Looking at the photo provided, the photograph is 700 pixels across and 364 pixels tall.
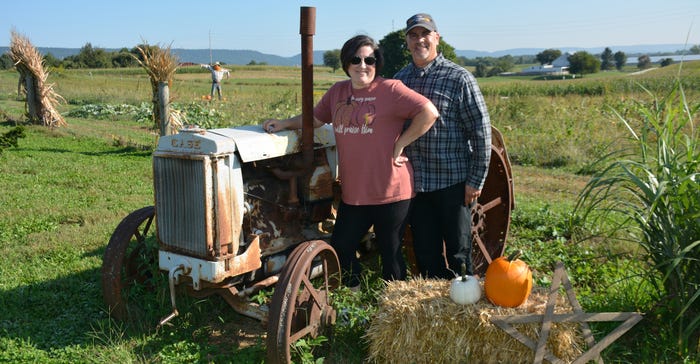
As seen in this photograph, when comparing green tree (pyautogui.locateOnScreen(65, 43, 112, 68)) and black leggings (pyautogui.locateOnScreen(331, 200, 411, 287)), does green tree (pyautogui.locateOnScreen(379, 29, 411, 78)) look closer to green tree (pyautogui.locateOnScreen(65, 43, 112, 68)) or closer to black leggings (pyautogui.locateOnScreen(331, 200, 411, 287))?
black leggings (pyautogui.locateOnScreen(331, 200, 411, 287))

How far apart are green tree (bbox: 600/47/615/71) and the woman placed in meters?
84.8

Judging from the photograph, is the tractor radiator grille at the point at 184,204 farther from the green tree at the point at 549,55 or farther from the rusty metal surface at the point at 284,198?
the green tree at the point at 549,55

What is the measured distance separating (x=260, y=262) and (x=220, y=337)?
26.4 inches

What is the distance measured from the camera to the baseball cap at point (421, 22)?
3.77 m

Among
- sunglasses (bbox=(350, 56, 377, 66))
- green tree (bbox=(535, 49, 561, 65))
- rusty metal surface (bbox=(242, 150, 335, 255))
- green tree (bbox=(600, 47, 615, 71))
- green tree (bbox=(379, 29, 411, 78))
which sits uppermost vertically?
green tree (bbox=(535, 49, 561, 65))

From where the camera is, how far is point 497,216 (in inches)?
200

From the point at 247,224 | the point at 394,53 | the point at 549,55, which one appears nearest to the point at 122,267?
the point at 247,224

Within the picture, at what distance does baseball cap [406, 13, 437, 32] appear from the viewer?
3.77 metres

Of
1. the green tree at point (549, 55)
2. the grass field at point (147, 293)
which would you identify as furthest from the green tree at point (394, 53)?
the green tree at point (549, 55)

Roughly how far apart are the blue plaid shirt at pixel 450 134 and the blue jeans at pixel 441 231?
0.12 m

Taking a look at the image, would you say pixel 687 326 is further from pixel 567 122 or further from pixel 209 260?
pixel 567 122

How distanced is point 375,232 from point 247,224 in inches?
32.9

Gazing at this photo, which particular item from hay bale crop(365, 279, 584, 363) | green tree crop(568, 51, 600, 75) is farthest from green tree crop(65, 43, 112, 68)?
hay bale crop(365, 279, 584, 363)

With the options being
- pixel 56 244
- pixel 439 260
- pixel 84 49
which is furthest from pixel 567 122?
pixel 84 49
